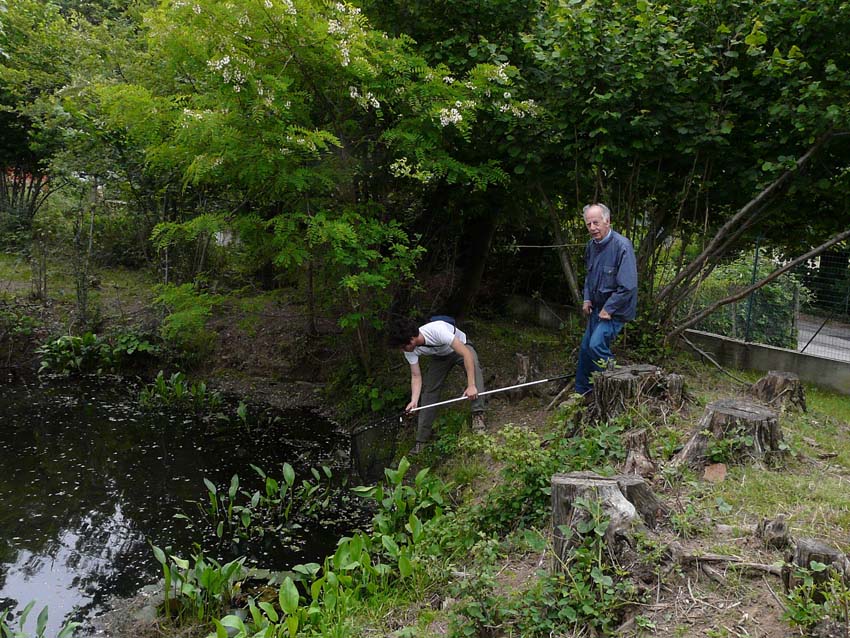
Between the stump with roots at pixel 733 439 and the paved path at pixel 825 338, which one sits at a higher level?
the paved path at pixel 825 338

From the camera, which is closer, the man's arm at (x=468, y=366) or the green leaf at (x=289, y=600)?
the green leaf at (x=289, y=600)

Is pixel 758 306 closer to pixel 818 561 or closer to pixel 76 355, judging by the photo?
pixel 818 561

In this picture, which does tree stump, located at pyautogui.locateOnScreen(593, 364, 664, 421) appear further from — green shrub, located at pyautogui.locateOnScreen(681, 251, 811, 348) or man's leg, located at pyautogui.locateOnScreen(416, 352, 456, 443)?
green shrub, located at pyautogui.locateOnScreen(681, 251, 811, 348)

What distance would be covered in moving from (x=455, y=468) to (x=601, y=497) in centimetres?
305

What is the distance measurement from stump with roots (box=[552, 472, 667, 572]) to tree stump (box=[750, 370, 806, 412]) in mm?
2782

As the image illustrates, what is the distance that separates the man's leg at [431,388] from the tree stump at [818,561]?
4.12 meters

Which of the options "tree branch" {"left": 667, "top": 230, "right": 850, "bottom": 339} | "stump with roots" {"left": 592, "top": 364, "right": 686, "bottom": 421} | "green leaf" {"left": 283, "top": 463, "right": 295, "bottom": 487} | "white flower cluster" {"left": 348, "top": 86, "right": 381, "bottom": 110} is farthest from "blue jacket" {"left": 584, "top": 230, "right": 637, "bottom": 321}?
"green leaf" {"left": 283, "top": 463, "right": 295, "bottom": 487}

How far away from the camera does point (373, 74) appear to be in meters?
6.37

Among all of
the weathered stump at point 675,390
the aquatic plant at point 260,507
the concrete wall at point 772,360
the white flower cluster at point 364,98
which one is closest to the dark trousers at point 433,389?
the aquatic plant at point 260,507

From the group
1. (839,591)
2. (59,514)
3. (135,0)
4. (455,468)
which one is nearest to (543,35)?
(455,468)

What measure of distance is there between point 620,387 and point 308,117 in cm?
381

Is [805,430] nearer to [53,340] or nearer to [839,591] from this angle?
[839,591]

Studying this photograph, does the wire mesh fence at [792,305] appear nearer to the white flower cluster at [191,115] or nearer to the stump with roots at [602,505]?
the stump with roots at [602,505]

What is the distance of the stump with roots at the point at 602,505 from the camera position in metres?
3.43
